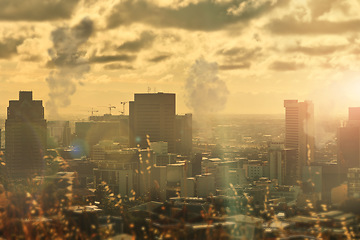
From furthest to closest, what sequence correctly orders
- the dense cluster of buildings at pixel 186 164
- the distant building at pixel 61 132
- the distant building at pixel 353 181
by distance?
1. the distant building at pixel 61 132
2. the distant building at pixel 353 181
3. the dense cluster of buildings at pixel 186 164

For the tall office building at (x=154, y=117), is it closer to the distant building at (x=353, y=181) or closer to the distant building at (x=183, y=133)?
the distant building at (x=183, y=133)

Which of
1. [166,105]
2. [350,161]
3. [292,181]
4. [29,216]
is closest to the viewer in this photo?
[29,216]

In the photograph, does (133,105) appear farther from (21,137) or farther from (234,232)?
(234,232)

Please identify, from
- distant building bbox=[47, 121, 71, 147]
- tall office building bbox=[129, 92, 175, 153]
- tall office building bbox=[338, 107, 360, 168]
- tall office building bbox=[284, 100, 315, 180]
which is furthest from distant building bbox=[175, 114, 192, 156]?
tall office building bbox=[338, 107, 360, 168]

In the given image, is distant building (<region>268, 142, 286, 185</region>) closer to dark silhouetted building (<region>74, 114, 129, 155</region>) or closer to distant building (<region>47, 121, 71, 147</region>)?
dark silhouetted building (<region>74, 114, 129, 155</region>)

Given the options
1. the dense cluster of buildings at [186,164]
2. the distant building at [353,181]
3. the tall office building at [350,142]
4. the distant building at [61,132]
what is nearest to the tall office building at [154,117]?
the dense cluster of buildings at [186,164]

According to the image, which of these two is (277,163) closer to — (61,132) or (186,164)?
(186,164)

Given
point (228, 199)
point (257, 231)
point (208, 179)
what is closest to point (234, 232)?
point (257, 231)
